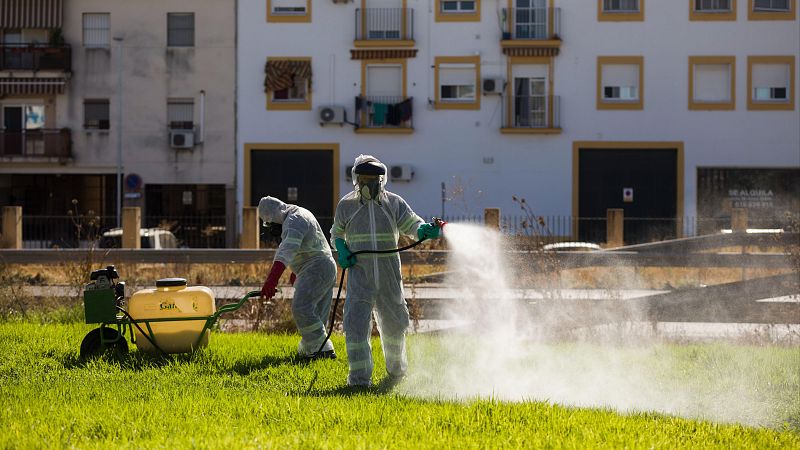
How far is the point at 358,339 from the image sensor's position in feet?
25.5

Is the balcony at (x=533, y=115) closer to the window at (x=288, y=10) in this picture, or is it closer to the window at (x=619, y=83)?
the window at (x=619, y=83)

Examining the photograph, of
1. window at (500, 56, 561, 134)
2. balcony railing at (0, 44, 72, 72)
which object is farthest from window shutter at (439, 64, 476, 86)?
balcony railing at (0, 44, 72, 72)

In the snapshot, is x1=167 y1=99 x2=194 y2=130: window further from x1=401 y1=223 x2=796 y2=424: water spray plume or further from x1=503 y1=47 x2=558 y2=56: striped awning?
x1=401 y1=223 x2=796 y2=424: water spray plume

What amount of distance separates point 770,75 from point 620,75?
5147 mm

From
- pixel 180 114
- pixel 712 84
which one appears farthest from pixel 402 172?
pixel 712 84

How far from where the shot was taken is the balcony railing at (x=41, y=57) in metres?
36.2

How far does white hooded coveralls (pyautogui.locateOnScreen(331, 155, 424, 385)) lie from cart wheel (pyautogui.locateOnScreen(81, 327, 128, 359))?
245 cm

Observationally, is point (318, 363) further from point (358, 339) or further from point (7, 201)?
point (7, 201)

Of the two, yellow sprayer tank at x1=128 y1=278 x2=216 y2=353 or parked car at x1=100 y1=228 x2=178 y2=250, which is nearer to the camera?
yellow sprayer tank at x1=128 y1=278 x2=216 y2=353

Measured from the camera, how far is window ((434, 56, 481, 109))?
35.0 metres

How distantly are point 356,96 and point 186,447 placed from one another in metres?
30.4

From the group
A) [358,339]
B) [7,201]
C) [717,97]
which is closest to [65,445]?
[358,339]

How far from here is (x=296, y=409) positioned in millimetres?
6547

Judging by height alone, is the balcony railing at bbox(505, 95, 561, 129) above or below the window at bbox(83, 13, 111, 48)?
below
